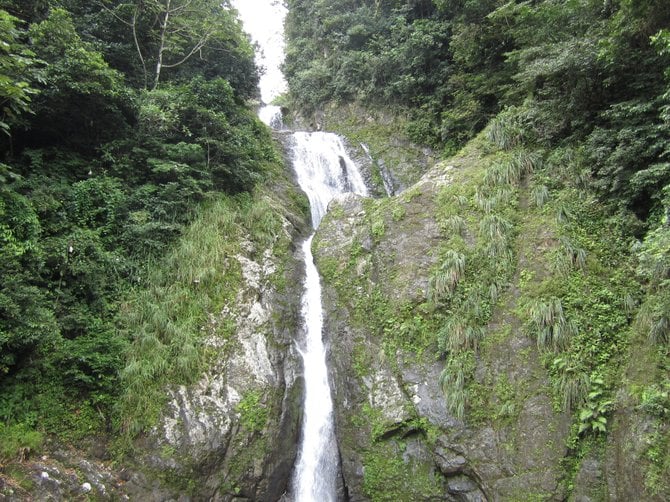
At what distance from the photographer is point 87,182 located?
27.5 feet

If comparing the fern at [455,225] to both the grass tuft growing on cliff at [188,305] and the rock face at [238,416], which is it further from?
the grass tuft growing on cliff at [188,305]

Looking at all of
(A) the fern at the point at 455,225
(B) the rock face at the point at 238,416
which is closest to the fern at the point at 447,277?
(A) the fern at the point at 455,225

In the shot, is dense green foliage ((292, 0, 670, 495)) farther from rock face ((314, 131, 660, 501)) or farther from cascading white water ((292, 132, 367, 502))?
cascading white water ((292, 132, 367, 502))

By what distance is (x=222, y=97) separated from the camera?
12.0 metres

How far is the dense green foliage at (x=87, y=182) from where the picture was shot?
6.08 meters

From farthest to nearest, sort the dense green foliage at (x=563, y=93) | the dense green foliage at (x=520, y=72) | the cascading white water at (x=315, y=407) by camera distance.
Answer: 1. the cascading white water at (x=315, y=407)
2. the dense green foliage at (x=520, y=72)
3. the dense green foliage at (x=563, y=93)

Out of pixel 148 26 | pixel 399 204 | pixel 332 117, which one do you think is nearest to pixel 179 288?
pixel 399 204

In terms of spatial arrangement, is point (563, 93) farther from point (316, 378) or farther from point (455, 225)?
point (316, 378)

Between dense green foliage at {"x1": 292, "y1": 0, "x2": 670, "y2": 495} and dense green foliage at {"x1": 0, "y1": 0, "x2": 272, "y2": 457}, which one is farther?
dense green foliage at {"x1": 0, "y1": 0, "x2": 272, "y2": 457}

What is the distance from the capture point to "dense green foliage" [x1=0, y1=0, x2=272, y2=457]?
608 cm

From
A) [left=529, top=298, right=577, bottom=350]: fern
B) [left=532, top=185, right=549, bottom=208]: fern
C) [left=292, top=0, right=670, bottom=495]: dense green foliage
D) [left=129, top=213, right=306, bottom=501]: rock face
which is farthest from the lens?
[left=532, top=185, right=549, bottom=208]: fern

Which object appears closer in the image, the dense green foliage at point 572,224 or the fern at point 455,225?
the dense green foliage at point 572,224

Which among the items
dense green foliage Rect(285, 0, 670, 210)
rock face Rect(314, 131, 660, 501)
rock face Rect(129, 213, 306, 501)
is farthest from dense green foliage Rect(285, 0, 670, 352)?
rock face Rect(129, 213, 306, 501)

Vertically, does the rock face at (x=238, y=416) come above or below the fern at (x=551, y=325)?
below
